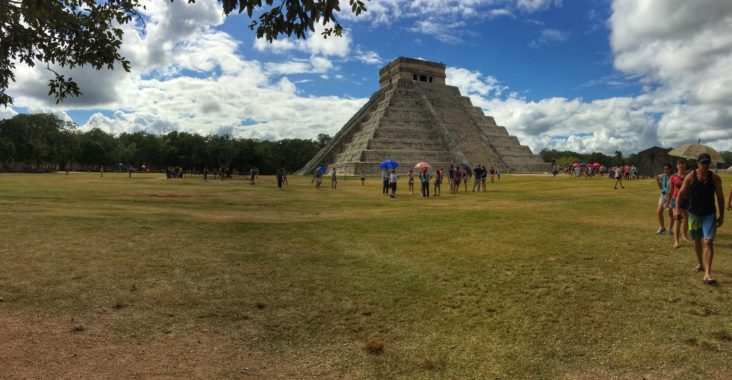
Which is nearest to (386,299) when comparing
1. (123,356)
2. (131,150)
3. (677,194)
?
(123,356)

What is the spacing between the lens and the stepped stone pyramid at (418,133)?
5917 cm

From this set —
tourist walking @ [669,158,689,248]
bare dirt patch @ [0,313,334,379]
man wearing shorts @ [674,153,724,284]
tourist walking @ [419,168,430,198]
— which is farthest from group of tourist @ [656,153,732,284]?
tourist walking @ [419,168,430,198]

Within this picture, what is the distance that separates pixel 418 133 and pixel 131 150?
245ft

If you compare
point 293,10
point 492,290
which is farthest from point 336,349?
point 293,10

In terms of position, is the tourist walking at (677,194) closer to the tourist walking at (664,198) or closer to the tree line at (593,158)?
the tourist walking at (664,198)

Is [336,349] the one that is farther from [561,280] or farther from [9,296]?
[9,296]

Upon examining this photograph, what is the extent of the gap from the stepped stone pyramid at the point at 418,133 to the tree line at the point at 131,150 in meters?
17.8

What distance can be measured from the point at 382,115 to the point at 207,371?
204 feet

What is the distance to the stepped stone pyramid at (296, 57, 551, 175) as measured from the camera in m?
59.2

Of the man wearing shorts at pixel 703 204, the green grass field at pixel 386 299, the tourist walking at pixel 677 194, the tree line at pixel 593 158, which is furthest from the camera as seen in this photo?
the tree line at pixel 593 158

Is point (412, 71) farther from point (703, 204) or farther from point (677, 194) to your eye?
point (703, 204)

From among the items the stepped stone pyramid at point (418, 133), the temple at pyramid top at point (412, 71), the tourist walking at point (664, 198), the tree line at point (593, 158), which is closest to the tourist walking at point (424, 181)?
the tourist walking at point (664, 198)

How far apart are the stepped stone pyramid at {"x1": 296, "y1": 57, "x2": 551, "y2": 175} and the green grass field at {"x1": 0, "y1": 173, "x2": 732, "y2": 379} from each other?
4419 cm

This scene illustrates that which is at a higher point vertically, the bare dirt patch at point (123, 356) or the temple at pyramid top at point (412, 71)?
the temple at pyramid top at point (412, 71)
